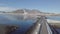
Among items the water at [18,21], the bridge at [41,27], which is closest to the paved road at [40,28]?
the bridge at [41,27]

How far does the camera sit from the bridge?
168cm

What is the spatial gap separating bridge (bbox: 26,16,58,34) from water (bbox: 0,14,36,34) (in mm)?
90

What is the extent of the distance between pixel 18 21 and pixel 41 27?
0.55 meters

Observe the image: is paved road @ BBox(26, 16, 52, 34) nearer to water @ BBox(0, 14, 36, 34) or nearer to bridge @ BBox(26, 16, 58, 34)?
bridge @ BBox(26, 16, 58, 34)

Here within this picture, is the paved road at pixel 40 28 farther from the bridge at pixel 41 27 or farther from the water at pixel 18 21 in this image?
the water at pixel 18 21

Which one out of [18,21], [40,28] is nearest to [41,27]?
[40,28]

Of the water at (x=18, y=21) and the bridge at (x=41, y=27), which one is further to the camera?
the water at (x=18, y=21)

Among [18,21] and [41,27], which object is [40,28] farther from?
[18,21]

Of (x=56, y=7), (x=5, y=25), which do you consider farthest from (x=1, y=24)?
(x=56, y=7)

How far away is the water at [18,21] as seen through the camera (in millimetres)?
2070

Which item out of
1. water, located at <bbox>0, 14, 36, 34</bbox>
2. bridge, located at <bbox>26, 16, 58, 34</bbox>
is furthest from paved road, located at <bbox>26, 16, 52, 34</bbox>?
water, located at <bbox>0, 14, 36, 34</bbox>

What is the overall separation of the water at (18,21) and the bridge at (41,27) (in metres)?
0.09

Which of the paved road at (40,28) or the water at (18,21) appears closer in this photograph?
the paved road at (40,28)

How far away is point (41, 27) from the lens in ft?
5.66
